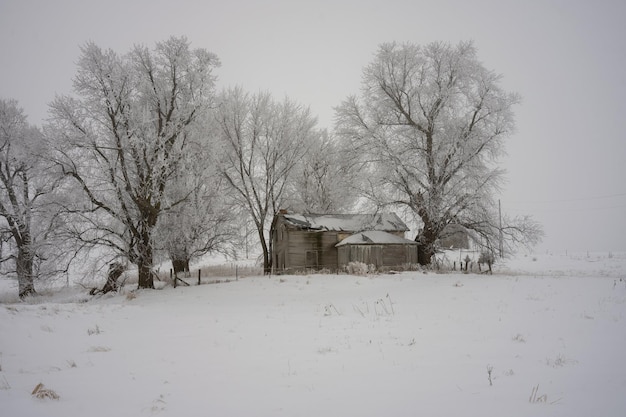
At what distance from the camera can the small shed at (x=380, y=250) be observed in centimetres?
2769

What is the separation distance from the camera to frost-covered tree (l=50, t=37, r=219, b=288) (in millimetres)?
19156

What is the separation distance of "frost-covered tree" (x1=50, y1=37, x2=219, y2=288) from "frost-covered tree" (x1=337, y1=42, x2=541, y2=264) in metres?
11.2

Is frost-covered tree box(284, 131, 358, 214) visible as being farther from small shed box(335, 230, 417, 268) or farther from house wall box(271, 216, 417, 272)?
small shed box(335, 230, 417, 268)

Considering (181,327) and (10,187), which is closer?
(181,327)

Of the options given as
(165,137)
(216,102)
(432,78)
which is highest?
(432,78)

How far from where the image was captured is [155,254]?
22.1m

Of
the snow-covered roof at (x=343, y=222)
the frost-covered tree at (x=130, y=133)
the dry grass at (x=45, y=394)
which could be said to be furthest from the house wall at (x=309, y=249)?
the dry grass at (x=45, y=394)

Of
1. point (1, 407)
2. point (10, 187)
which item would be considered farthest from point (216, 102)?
point (1, 407)

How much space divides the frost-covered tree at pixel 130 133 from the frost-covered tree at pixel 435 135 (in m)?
11.2

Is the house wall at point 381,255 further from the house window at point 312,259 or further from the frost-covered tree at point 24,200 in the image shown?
the frost-covered tree at point 24,200

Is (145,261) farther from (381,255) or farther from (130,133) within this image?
(381,255)

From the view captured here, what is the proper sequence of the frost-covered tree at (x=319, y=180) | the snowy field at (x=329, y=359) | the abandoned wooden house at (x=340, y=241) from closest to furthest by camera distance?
the snowy field at (x=329, y=359), the abandoned wooden house at (x=340, y=241), the frost-covered tree at (x=319, y=180)

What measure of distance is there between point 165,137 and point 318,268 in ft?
51.1

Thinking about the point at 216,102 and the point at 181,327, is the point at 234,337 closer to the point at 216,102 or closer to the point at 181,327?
the point at 181,327
